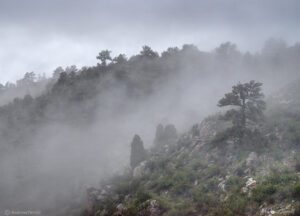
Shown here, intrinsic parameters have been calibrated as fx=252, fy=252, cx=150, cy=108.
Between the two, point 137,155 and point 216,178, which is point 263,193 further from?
point 137,155

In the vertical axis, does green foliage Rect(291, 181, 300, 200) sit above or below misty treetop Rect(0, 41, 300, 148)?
below

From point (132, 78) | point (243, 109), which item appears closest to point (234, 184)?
point (243, 109)

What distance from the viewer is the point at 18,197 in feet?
90.8

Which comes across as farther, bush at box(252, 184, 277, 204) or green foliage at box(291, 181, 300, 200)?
bush at box(252, 184, 277, 204)

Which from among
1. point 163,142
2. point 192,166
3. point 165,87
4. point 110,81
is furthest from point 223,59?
point 192,166

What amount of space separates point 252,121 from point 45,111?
30.5m

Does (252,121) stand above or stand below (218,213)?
above

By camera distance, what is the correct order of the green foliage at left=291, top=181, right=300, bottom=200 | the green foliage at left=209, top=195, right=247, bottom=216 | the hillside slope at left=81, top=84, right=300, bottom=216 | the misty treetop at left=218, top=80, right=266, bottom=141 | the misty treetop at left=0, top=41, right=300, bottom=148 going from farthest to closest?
the misty treetop at left=0, top=41, right=300, bottom=148 < the misty treetop at left=218, top=80, right=266, bottom=141 < the hillside slope at left=81, top=84, right=300, bottom=216 < the green foliage at left=209, top=195, right=247, bottom=216 < the green foliage at left=291, top=181, right=300, bottom=200

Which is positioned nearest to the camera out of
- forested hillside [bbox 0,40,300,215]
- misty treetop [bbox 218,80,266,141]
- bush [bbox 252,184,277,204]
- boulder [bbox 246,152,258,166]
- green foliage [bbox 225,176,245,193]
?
bush [bbox 252,184,277,204]

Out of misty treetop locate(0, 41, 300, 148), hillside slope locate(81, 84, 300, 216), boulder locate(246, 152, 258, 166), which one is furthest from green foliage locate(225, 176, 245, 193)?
misty treetop locate(0, 41, 300, 148)

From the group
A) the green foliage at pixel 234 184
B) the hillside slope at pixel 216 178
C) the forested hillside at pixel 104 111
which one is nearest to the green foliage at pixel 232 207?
the hillside slope at pixel 216 178

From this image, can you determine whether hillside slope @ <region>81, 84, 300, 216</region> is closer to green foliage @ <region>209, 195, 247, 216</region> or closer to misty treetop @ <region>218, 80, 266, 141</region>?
green foliage @ <region>209, 195, 247, 216</region>

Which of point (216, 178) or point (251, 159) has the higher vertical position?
point (251, 159)

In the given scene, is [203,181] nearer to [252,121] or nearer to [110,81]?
[252,121]
